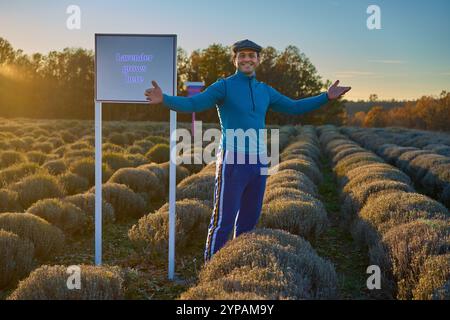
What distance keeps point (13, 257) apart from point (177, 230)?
6.03ft

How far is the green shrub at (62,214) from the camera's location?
21.2 ft

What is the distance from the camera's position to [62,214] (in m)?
6.57

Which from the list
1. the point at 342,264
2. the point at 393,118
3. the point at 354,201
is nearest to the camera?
the point at 342,264

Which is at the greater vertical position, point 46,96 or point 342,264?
point 46,96

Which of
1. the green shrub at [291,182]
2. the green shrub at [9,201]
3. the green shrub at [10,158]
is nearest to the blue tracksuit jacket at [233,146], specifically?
the green shrub at [291,182]

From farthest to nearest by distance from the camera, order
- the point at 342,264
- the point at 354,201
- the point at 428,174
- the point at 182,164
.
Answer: the point at 182,164, the point at 428,174, the point at 354,201, the point at 342,264

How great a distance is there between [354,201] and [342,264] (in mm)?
1996

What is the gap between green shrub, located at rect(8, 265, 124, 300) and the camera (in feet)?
11.7

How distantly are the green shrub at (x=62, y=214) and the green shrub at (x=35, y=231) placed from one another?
29.5 inches

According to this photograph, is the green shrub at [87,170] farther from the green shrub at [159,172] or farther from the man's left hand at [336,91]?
the man's left hand at [336,91]

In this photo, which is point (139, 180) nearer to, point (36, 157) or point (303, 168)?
point (303, 168)
